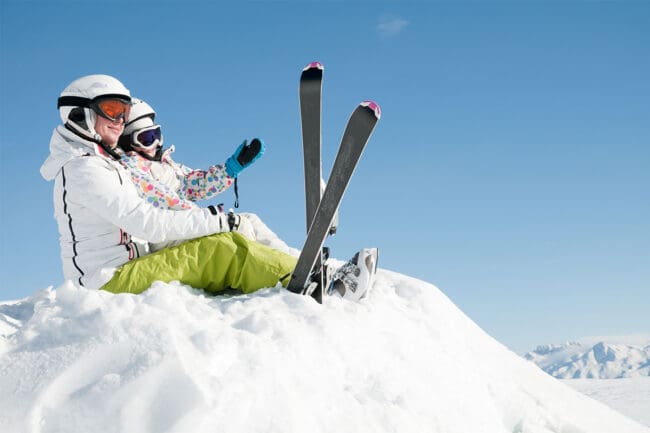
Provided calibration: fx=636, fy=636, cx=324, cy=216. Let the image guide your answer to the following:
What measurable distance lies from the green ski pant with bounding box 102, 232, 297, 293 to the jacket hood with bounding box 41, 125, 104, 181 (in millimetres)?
969

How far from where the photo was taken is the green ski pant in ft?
16.8

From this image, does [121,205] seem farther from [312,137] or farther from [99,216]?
[312,137]

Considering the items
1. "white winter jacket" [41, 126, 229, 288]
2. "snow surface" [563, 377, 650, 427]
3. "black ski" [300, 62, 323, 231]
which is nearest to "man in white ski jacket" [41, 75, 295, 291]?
"white winter jacket" [41, 126, 229, 288]

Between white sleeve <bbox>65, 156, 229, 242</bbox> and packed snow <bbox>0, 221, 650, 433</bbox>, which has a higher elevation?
white sleeve <bbox>65, 156, 229, 242</bbox>

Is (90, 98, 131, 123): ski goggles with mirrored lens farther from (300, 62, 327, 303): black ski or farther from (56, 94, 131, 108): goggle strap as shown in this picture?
(300, 62, 327, 303): black ski

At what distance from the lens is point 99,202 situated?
4965 millimetres

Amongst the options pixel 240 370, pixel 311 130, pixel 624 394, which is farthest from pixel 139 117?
pixel 624 394

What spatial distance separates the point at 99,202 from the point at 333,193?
1829 millimetres

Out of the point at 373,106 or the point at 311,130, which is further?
the point at 311,130

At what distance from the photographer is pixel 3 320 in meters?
5.12

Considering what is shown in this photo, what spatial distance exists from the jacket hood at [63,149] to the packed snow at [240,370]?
109 cm

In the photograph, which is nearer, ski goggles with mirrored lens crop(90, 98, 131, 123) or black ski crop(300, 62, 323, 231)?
black ski crop(300, 62, 323, 231)

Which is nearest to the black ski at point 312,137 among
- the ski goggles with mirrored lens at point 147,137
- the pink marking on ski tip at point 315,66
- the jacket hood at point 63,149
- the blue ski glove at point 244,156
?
the pink marking on ski tip at point 315,66

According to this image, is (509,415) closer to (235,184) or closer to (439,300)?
(439,300)
